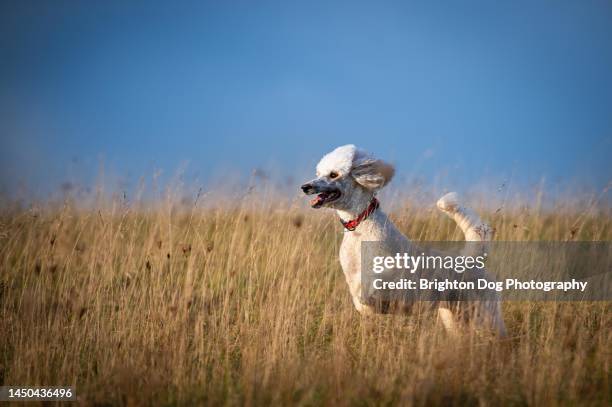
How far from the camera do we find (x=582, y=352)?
3.90 meters

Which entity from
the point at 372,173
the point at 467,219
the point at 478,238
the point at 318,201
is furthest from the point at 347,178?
the point at 478,238

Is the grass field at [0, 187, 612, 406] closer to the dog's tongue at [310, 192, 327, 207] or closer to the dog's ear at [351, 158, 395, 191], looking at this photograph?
the dog's tongue at [310, 192, 327, 207]

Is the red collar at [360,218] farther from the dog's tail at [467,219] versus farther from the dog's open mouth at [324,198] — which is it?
the dog's tail at [467,219]

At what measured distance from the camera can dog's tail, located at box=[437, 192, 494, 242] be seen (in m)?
4.23

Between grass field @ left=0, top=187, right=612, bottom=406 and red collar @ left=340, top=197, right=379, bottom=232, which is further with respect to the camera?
red collar @ left=340, top=197, right=379, bottom=232

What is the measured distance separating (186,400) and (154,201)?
3.45 meters

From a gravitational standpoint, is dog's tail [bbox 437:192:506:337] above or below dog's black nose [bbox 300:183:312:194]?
below

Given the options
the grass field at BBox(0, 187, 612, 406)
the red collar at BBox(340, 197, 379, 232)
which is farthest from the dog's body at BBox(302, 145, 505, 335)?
the grass field at BBox(0, 187, 612, 406)

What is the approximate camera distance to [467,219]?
4.30 metres

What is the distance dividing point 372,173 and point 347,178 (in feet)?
0.75

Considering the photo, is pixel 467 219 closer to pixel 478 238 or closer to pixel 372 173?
pixel 478 238

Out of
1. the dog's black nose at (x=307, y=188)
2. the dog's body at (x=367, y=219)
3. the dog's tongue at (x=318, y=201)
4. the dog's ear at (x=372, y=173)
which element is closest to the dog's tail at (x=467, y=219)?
Answer: the dog's body at (x=367, y=219)

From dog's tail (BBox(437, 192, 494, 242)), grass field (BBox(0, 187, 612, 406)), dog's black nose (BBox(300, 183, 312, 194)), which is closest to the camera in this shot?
grass field (BBox(0, 187, 612, 406))

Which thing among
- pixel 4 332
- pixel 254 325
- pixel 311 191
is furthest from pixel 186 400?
pixel 4 332
